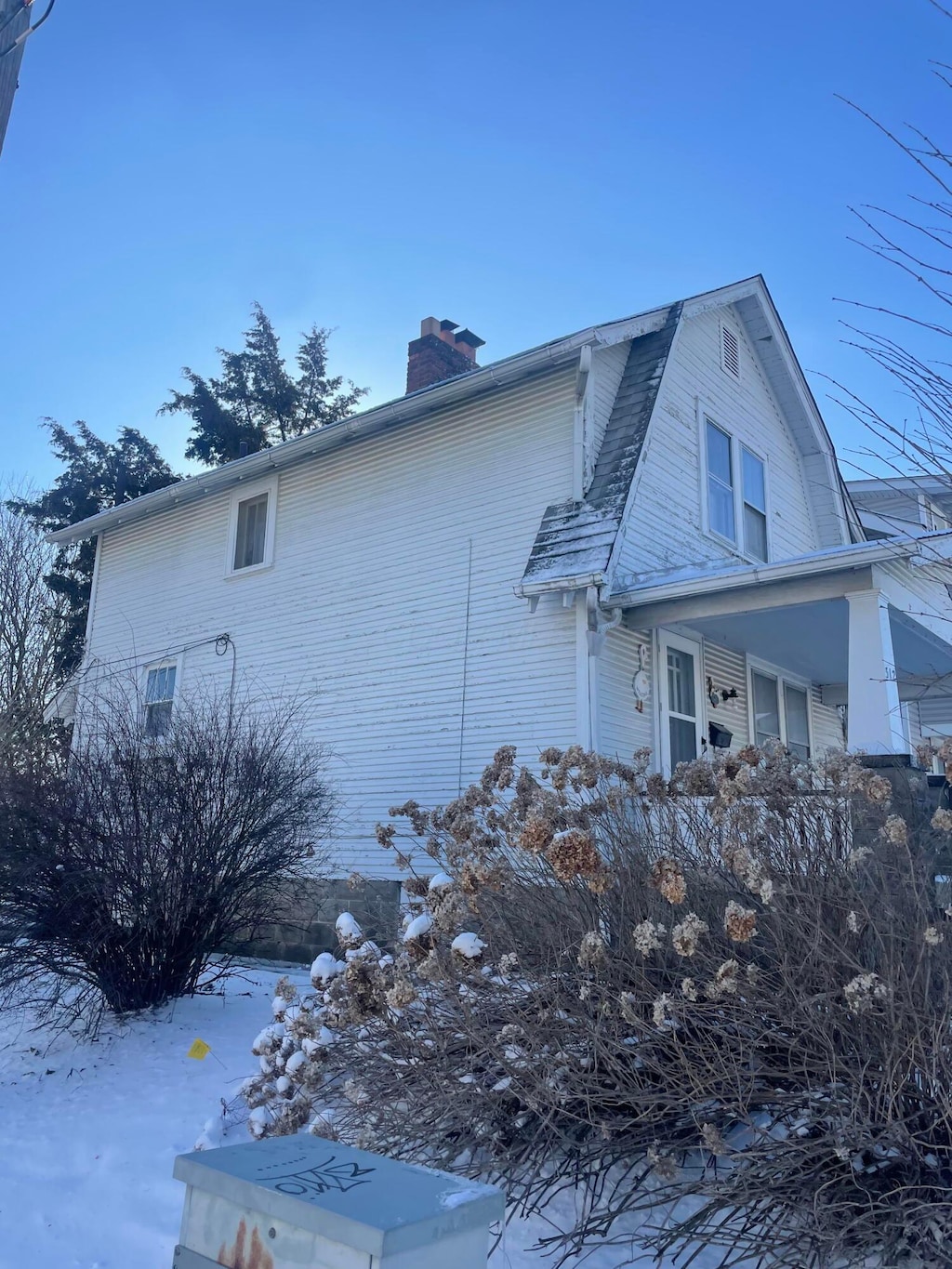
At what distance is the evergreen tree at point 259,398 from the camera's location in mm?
27125

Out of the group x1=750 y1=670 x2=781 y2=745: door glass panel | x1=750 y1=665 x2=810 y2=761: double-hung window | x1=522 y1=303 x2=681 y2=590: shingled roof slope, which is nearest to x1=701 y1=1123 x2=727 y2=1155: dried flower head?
x1=522 y1=303 x2=681 y2=590: shingled roof slope

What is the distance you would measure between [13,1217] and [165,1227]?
78 centimetres

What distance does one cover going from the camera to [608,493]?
954cm

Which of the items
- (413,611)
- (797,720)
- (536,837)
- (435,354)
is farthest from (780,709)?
(536,837)

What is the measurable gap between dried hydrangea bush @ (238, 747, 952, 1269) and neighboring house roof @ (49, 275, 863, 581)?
4149mm

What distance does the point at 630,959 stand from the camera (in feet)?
12.4

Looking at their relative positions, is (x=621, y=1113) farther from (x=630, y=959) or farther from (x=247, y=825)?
(x=247, y=825)

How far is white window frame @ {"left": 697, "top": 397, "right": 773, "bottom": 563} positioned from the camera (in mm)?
11484

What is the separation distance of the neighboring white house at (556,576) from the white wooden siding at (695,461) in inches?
1.7

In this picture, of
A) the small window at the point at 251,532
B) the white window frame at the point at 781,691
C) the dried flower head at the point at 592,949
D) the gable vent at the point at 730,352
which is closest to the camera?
the dried flower head at the point at 592,949

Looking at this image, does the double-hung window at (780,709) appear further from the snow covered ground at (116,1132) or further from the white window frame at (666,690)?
the snow covered ground at (116,1132)

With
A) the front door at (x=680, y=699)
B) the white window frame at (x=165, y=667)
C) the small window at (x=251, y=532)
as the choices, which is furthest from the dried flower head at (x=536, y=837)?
the white window frame at (x=165, y=667)

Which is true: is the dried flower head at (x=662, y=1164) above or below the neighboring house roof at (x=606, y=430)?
below

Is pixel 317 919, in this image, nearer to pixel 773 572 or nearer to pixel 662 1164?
pixel 773 572
